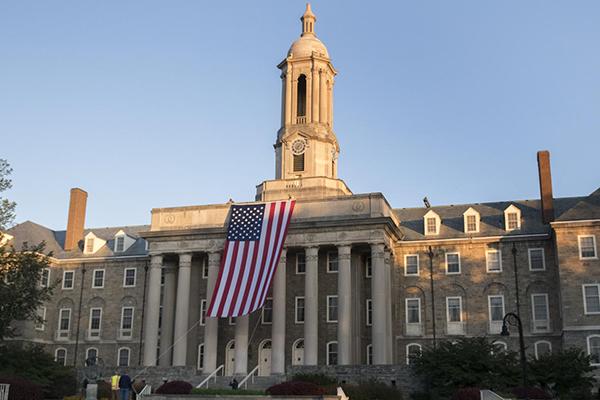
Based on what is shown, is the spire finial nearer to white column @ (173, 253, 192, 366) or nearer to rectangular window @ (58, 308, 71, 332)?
white column @ (173, 253, 192, 366)

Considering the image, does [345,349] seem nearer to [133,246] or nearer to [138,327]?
[138,327]

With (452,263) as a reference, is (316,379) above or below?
below

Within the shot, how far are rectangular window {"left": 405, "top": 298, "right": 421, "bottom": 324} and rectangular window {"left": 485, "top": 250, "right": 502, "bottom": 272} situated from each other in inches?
229

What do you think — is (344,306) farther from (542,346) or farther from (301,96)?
(301,96)

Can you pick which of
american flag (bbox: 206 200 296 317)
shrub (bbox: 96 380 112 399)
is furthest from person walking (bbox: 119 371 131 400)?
american flag (bbox: 206 200 296 317)

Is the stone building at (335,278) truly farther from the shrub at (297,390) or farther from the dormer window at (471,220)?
the shrub at (297,390)

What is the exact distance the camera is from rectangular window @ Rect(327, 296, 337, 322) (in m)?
56.0

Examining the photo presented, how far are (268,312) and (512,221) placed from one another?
64.3ft

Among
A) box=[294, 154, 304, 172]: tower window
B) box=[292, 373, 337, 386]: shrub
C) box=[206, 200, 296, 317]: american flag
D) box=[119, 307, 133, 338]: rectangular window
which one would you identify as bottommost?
box=[292, 373, 337, 386]: shrub

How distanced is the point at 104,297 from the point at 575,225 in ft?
125

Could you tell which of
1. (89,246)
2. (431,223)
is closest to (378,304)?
(431,223)

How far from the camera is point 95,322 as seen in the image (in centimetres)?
6456

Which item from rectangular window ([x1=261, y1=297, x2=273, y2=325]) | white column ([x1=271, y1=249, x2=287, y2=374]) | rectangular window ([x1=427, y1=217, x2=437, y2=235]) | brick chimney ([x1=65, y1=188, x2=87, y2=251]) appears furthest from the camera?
brick chimney ([x1=65, y1=188, x2=87, y2=251])

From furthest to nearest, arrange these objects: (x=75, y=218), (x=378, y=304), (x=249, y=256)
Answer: (x=75, y=218) → (x=249, y=256) → (x=378, y=304)
